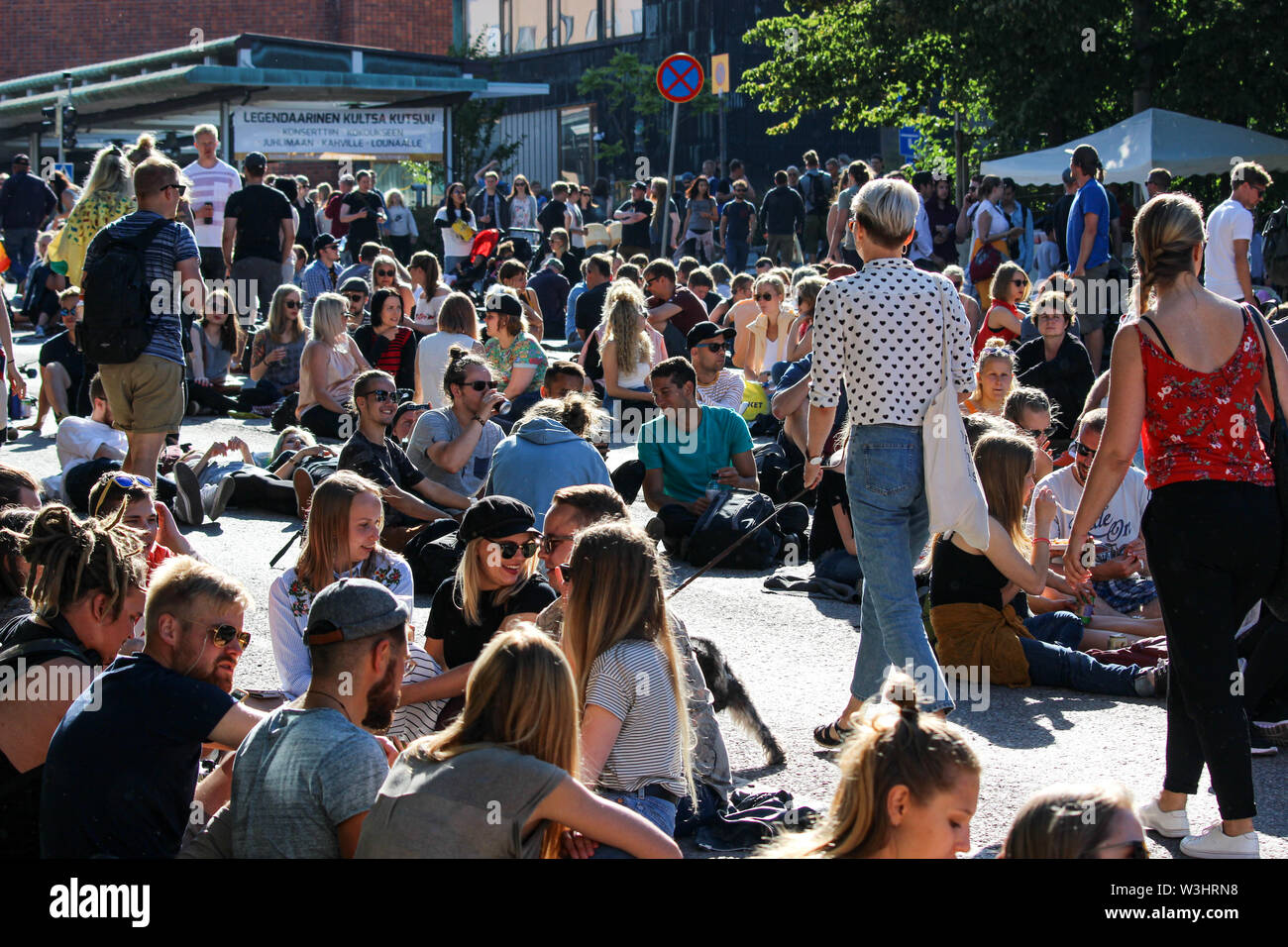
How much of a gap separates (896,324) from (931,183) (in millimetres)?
16996

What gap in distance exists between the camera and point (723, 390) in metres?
11.0

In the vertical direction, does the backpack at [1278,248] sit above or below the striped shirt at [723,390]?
above

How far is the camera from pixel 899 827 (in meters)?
2.97

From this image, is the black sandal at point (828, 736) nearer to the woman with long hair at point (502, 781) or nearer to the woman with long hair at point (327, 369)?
the woman with long hair at point (502, 781)

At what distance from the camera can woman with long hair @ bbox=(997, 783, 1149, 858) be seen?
273cm

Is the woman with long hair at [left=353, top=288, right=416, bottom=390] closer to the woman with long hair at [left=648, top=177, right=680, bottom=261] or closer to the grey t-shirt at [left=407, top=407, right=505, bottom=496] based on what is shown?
the grey t-shirt at [left=407, top=407, right=505, bottom=496]

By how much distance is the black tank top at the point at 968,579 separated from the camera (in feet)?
22.0

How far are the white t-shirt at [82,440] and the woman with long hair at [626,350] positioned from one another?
12.2ft

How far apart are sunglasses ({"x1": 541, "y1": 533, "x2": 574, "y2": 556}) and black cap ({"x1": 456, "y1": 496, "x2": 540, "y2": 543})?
88 mm

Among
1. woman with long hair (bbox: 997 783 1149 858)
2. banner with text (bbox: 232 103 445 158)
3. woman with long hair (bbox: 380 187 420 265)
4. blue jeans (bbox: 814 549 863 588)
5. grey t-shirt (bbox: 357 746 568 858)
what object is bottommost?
blue jeans (bbox: 814 549 863 588)

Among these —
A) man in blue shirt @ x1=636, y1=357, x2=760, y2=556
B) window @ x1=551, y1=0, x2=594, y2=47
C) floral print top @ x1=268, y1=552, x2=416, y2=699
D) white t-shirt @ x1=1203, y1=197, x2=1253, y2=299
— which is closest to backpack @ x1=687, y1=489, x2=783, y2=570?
man in blue shirt @ x1=636, y1=357, x2=760, y2=556

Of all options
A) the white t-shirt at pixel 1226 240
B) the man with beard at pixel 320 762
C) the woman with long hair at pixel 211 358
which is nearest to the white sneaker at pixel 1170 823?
the man with beard at pixel 320 762

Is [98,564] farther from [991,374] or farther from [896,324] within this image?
[991,374]

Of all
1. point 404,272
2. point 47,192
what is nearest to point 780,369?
point 404,272
